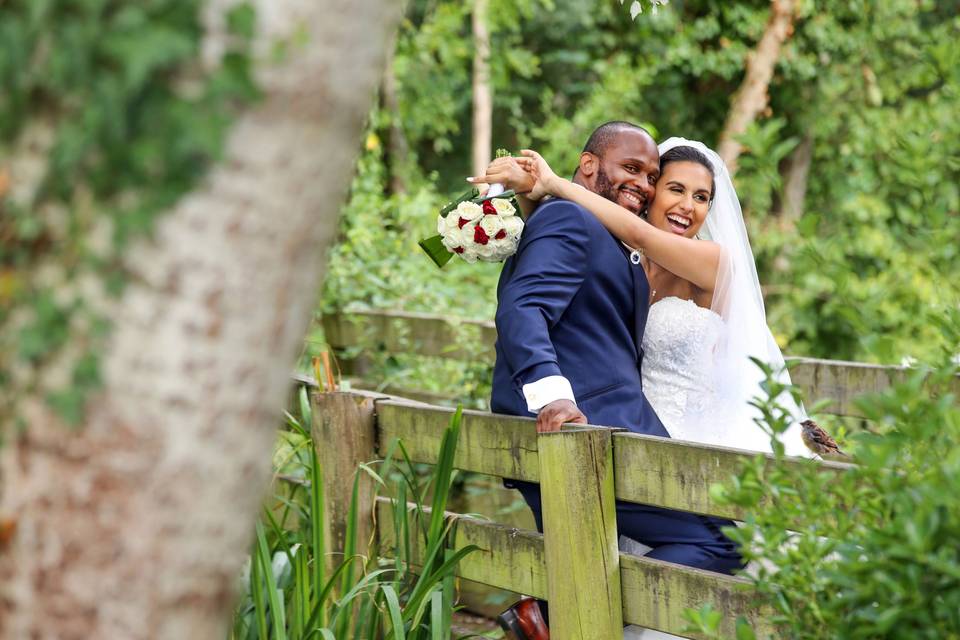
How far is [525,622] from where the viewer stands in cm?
338

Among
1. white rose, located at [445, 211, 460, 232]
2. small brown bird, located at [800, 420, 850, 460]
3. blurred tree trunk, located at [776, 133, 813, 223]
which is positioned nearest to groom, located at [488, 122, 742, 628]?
white rose, located at [445, 211, 460, 232]

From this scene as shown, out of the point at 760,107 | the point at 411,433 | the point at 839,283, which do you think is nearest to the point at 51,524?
the point at 839,283

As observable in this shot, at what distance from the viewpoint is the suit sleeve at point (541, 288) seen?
328 centimetres

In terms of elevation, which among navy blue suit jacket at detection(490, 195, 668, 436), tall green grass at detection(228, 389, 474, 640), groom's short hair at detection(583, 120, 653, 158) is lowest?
tall green grass at detection(228, 389, 474, 640)

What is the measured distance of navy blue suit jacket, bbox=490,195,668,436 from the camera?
3400 millimetres

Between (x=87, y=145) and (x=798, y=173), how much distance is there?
38.8 feet

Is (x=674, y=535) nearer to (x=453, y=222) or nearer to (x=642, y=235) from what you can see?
(x=642, y=235)

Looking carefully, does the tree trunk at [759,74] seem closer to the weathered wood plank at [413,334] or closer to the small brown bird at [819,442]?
the weathered wood plank at [413,334]

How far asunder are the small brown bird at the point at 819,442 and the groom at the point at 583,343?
0.46 metres

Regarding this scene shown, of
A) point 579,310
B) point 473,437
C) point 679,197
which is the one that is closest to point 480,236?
point 579,310

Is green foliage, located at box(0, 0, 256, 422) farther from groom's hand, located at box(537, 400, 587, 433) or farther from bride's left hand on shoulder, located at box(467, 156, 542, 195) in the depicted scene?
bride's left hand on shoulder, located at box(467, 156, 542, 195)

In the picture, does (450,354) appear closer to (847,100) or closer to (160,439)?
(160,439)

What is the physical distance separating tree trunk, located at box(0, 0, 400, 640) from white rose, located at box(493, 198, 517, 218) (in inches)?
80.9

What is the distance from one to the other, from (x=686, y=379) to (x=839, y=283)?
5.98ft
